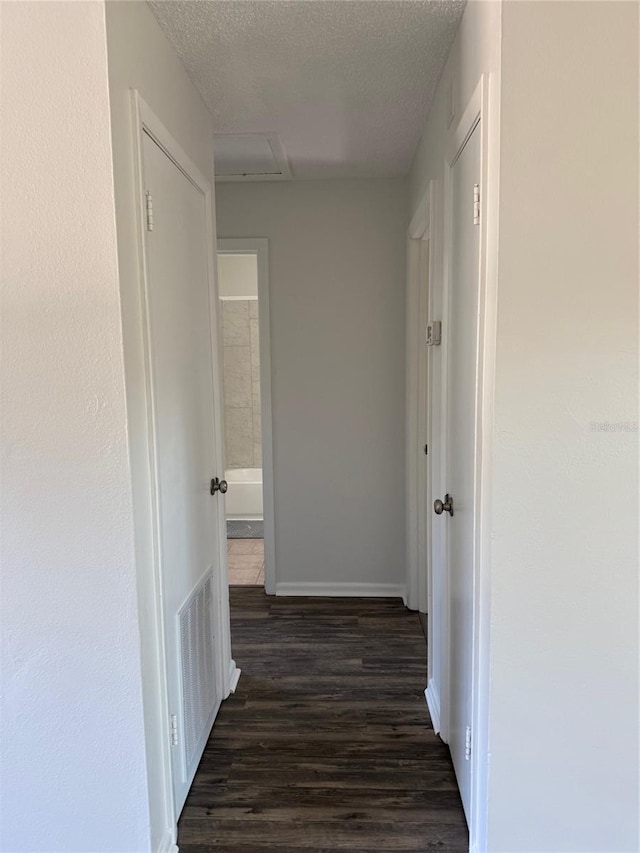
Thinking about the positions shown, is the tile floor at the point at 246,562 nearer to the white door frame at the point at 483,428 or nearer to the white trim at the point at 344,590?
the white trim at the point at 344,590

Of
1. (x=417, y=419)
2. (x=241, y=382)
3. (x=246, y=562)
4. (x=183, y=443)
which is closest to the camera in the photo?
(x=183, y=443)

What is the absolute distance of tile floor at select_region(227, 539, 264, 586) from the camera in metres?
3.73

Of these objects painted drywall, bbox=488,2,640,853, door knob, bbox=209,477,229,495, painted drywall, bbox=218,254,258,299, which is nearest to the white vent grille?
door knob, bbox=209,477,229,495

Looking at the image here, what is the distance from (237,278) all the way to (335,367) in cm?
252

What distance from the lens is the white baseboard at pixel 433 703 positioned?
221 centimetres

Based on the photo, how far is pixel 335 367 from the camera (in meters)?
3.34

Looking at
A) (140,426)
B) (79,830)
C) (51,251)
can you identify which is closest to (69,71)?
(51,251)

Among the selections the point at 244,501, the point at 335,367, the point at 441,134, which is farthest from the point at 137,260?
the point at 244,501

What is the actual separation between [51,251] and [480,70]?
1171mm

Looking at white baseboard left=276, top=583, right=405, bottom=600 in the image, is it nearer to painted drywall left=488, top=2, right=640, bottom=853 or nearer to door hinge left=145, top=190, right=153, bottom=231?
painted drywall left=488, top=2, right=640, bottom=853

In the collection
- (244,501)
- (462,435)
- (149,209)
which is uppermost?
(149,209)

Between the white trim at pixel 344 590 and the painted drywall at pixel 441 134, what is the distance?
105 centimetres

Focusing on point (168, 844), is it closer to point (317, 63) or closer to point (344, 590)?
point (344, 590)

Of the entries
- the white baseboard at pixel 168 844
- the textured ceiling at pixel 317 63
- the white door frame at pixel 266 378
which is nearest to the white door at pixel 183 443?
the white baseboard at pixel 168 844
